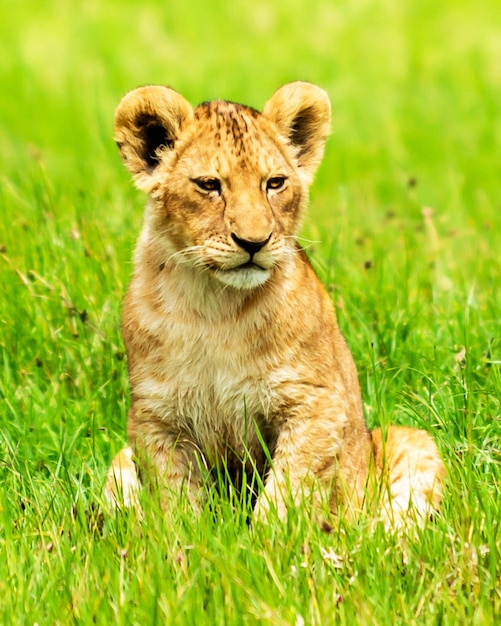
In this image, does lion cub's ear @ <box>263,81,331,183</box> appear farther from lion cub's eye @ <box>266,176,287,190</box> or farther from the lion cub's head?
lion cub's eye @ <box>266,176,287,190</box>

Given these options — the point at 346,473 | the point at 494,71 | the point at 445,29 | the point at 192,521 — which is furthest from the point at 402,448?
the point at 445,29

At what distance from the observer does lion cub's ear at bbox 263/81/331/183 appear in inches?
195

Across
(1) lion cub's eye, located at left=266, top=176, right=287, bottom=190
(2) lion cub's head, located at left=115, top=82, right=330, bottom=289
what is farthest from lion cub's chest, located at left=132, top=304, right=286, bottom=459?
(1) lion cub's eye, located at left=266, top=176, right=287, bottom=190

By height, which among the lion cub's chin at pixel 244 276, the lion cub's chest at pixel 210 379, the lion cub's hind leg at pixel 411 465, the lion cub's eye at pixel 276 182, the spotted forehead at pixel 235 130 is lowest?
the lion cub's hind leg at pixel 411 465

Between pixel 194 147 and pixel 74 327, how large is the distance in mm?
1586

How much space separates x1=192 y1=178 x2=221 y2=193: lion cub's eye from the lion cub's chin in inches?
11.8

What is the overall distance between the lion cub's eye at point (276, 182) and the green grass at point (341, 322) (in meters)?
0.85

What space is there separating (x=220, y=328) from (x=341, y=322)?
1.49 meters

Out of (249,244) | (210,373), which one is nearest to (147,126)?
(249,244)

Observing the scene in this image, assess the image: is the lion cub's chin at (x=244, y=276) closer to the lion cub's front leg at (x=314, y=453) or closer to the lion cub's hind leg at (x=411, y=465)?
the lion cub's front leg at (x=314, y=453)

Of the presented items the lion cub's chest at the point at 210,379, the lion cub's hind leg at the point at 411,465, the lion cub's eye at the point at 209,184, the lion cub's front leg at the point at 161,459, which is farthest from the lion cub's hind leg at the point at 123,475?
the lion cub's eye at the point at 209,184

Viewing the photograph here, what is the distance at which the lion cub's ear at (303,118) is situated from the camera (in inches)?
195

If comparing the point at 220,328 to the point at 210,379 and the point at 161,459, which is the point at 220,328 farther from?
the point at 161,459

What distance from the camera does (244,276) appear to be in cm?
450
